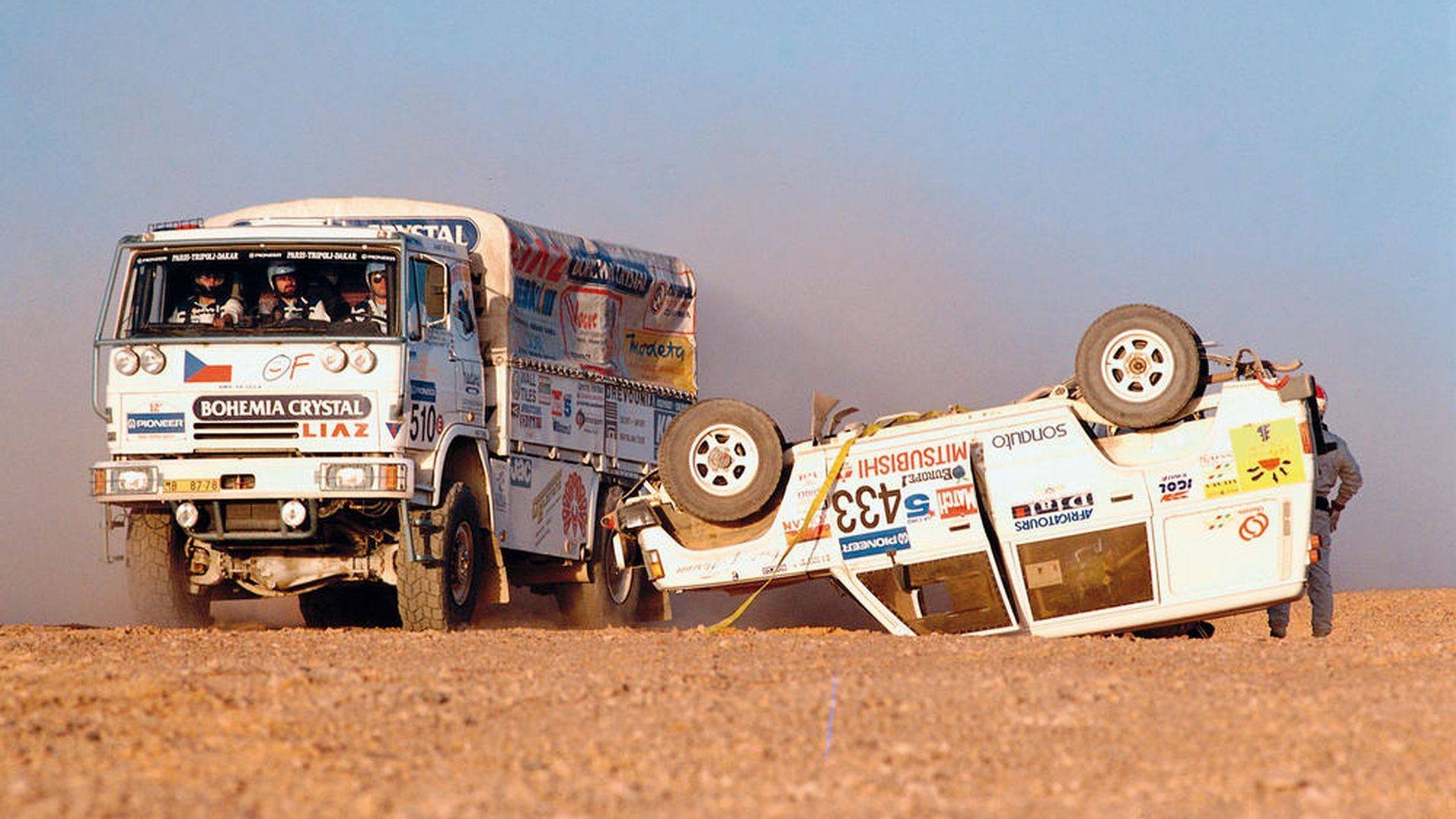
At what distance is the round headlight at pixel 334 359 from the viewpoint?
43.3 feet

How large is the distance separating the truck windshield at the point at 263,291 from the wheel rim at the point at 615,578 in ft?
14.1

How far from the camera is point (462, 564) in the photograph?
47.1ft

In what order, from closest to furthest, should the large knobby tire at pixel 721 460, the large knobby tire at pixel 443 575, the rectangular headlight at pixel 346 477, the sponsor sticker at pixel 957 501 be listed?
the sponsor sticker at pixel 957 501, the large knobby tire at pixel 721 460, the rectangular headlight at pixel 346 477, the large knobby tire at pixel 443 575

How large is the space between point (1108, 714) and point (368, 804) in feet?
10.6

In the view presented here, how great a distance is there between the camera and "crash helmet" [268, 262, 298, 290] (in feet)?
44.7

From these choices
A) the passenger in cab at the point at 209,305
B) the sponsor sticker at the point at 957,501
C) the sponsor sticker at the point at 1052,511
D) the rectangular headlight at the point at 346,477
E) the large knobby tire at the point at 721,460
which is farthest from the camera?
the passenger in cab at the point at 209,305

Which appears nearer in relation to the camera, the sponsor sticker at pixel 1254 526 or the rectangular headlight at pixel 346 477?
the sponsor sticker at pixel 1254 526

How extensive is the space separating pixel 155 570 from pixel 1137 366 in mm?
7508

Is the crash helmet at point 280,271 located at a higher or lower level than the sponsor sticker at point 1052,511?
higher

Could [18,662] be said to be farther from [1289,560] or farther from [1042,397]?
[1289,560]

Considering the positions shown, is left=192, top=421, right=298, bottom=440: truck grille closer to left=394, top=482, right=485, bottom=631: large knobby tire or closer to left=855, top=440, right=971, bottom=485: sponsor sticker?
left=394, top=482, right=485, bottom=631: large knobby tire

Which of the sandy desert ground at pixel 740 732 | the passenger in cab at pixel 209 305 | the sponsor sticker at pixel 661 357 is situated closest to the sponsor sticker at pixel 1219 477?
the sandy desert ground at pixel 740 732

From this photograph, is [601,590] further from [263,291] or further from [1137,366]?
[1137,366]

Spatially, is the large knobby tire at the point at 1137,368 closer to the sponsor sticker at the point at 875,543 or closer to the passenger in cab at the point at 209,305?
the sponsor sticker at the point at 875,543
